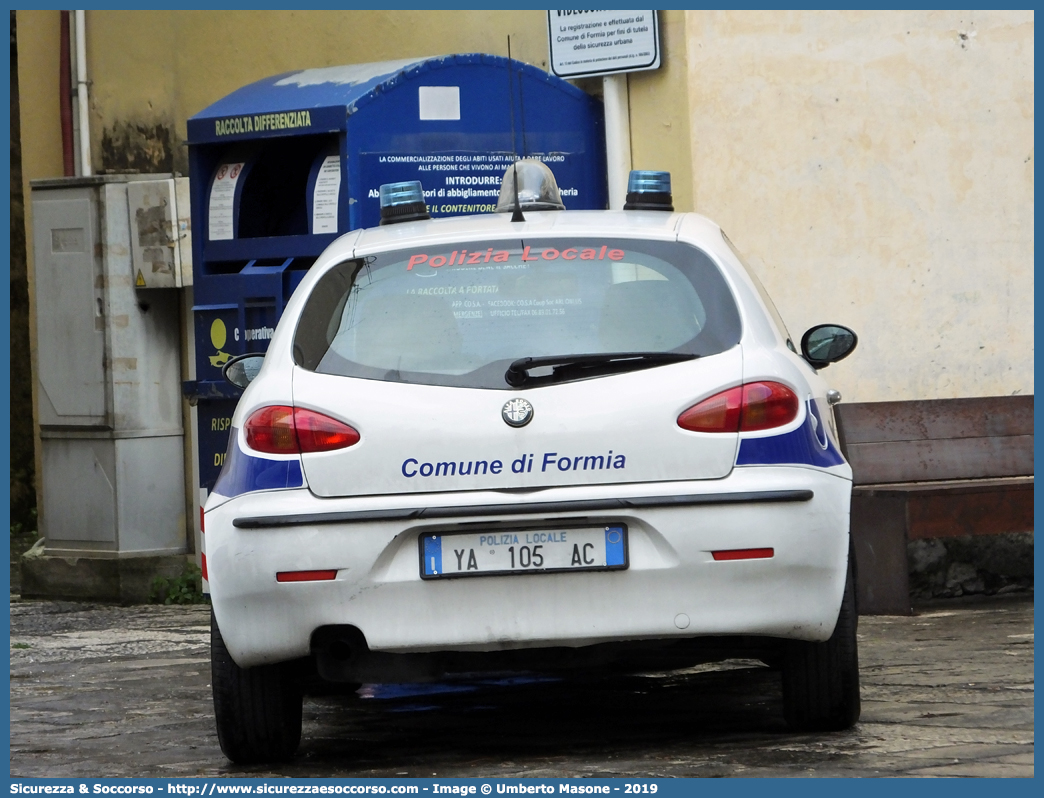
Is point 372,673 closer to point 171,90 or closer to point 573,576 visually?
point 573,576

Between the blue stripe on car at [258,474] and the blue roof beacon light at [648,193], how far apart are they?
4.99ft

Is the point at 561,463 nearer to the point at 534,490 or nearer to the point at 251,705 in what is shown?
the point at 534,490

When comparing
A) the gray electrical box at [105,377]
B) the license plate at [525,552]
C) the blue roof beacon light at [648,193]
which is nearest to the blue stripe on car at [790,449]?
the license plate at [525,552]

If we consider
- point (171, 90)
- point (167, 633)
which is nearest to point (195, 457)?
point (167, 633)

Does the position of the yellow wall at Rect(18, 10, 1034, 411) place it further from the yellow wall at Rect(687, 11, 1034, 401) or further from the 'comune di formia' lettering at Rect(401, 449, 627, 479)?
the 'comune di formia' lettering at Rect(401, 449, 627, 479)

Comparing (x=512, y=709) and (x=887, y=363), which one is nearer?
(x=512, y=709)

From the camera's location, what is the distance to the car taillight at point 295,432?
171 inches

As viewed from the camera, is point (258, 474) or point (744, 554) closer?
point (744, 554)

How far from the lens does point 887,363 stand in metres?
8.45

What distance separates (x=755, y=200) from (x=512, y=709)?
143 inches

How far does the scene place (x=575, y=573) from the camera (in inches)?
167

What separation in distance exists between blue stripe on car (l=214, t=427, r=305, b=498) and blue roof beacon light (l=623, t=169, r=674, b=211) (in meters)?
1.52

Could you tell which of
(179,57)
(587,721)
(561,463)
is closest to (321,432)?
(561,463)

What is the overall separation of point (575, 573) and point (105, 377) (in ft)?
18.3
